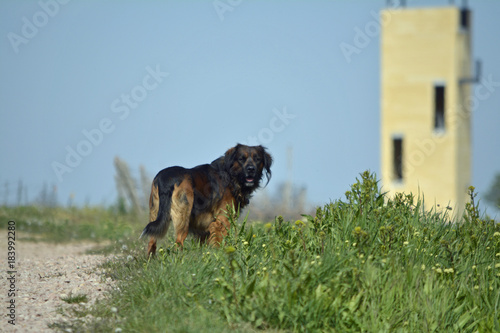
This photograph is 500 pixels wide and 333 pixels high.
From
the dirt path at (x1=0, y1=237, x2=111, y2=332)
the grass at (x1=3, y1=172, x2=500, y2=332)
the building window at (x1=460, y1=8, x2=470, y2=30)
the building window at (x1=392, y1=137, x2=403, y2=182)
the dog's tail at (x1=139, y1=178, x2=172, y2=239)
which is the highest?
the building window at (x1=460, y1=8, x2=470, y2=30)

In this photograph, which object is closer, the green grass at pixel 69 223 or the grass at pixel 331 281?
the grass at pixel 331 281

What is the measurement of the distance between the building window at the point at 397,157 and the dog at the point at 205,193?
1566 centimetres

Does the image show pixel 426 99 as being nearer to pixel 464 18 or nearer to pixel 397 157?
pixel 397 157

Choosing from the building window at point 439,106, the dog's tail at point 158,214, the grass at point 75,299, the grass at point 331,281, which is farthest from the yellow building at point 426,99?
the grass at point 75,299

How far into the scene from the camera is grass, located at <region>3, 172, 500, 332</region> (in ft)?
15.5

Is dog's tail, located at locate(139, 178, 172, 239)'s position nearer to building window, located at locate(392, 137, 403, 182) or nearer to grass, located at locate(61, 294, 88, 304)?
grass, located at locate(61, 294, 88, 304)

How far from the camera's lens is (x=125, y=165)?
1560 cm

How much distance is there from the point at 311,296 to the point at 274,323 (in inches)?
13.7

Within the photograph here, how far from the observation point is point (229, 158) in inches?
320

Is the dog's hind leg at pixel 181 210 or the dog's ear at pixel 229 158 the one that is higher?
→ the dog's ear at pixel 229 158

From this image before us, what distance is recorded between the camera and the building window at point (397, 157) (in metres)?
23.3

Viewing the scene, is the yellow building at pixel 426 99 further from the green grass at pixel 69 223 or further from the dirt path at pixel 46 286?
the dirt path at pixel 46 286

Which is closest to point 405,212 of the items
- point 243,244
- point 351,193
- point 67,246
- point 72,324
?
point 351,193

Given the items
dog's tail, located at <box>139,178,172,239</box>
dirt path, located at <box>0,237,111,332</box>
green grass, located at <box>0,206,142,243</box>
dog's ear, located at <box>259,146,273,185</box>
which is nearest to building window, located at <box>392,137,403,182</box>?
green grass, located at <box>0,206,142,243</box>
